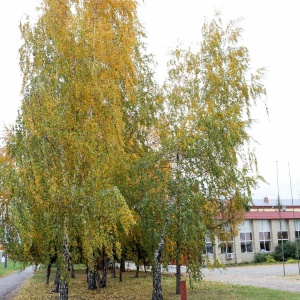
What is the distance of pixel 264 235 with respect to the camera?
52188 mm

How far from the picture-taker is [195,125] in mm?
14422

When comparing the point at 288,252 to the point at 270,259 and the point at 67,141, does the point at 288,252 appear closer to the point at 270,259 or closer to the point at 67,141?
the point at 270,259

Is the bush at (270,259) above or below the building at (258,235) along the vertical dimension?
below

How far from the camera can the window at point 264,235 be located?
5197cm

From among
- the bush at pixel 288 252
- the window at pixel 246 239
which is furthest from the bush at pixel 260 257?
the window at pixel 246 239

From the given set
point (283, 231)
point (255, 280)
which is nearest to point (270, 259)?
point (283, 231)

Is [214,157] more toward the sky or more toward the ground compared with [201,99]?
more toward the ground

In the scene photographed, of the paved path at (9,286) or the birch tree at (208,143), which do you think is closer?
the birch tree at (208,143)

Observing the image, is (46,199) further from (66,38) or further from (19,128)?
(66,38)

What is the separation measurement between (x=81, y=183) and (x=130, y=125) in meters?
5.52

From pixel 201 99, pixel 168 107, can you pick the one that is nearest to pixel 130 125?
pixel 168 107

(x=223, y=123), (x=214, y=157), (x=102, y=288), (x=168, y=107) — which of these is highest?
(x=168, y=107)

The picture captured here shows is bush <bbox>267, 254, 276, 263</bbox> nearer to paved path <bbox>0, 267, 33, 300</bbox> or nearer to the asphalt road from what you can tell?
the asphalt road

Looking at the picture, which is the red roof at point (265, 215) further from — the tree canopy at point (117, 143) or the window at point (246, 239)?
the tree canopy at point (117, 143)
